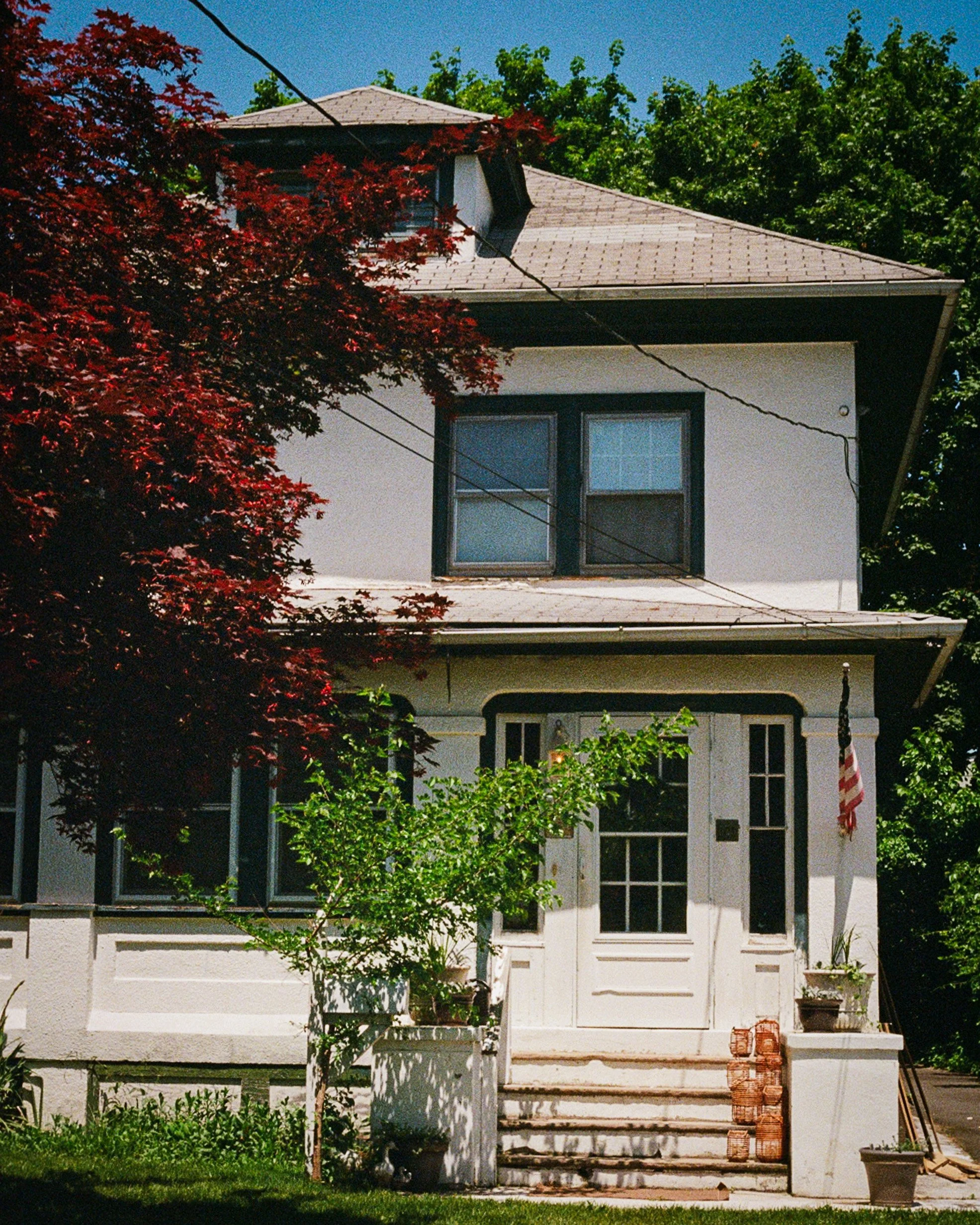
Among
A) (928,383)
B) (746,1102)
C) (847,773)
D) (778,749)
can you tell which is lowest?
(746,1102)

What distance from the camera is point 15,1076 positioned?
12469 mm

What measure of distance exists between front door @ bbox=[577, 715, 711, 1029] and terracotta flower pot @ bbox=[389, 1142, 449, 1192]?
2.02 metres

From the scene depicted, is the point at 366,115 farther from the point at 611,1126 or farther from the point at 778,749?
the point at 611,1126

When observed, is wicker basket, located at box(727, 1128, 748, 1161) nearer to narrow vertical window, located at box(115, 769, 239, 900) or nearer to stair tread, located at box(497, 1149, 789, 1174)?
stair tread, located at box(497, 1149, 789, 1174)

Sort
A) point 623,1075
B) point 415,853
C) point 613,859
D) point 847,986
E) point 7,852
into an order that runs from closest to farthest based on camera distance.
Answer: point 415,853, point 847,986, point 623,1075, point 613,859, point 7,852

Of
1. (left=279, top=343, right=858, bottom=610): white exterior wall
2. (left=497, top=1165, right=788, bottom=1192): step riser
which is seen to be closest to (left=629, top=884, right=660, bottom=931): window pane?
(left=497, top=1165, right=788, bottom=1192): step riser

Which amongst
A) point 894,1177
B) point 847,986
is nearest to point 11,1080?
point 847,986

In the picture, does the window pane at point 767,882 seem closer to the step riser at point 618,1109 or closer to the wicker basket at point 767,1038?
the wicker basket at point 767,1038

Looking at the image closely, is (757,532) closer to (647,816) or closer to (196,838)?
(647,816)

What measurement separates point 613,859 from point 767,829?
49.0 inches

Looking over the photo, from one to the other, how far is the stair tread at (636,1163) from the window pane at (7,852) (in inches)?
187

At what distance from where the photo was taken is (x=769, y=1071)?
11.3 meters

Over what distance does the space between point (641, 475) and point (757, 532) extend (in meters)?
1.10

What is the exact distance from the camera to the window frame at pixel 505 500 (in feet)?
44.6
